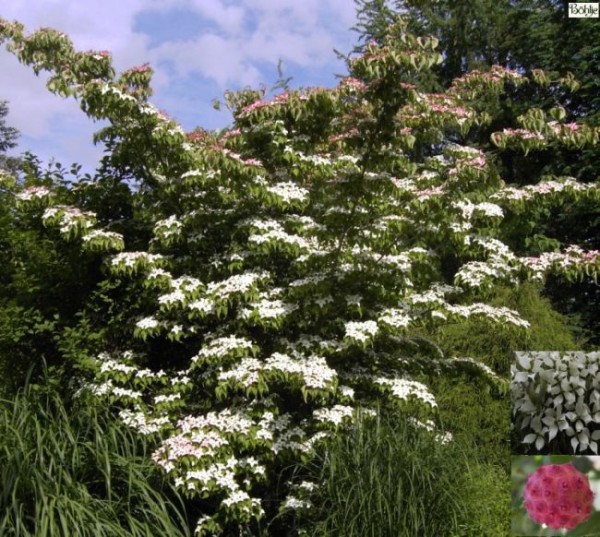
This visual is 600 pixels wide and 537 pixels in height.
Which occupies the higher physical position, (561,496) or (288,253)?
(288,253)

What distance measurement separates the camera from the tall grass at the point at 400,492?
411 cm

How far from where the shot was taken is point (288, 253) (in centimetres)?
532

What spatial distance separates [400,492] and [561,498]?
1.44 m

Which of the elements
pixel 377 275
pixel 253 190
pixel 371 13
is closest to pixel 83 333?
pixel 253 190

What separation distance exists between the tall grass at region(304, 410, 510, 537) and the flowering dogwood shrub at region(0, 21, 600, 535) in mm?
352

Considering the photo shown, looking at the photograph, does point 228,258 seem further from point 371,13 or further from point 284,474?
point 371,13

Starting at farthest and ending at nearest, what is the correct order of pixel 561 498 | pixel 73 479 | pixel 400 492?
pixel 73 479 → pixel 400 492 → pixel 561 498

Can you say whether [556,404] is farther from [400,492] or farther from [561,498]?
[400,492]

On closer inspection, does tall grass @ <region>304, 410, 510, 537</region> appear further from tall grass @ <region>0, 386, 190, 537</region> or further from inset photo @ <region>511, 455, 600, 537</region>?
inset photo @ <region>511, 455, 600, 537</region>

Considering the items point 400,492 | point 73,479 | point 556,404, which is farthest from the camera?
point 73,479

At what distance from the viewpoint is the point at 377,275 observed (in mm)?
5410

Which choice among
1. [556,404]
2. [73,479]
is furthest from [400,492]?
[73,479]

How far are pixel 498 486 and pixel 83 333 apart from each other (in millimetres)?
3123

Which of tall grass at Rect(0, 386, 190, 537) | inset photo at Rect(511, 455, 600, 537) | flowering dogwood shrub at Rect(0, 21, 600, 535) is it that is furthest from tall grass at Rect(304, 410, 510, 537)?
inset photo at Rect(511, 455, 600, 537)
